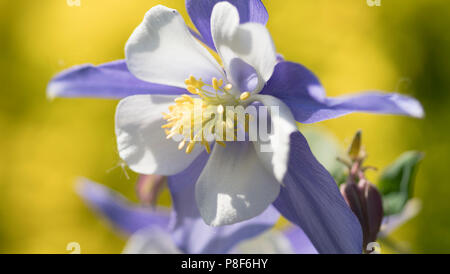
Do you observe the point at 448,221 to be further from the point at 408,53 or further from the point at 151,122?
the point at 151,122

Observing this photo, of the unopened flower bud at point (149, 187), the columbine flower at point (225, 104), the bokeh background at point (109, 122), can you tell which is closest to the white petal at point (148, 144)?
the columbine flower at point (225, 104)

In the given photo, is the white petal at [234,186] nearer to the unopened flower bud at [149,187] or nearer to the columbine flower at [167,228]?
the columbine flower at [167,228]

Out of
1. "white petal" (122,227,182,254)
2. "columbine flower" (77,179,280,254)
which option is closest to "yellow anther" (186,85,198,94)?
"columbine flower" (77,179,280,254)

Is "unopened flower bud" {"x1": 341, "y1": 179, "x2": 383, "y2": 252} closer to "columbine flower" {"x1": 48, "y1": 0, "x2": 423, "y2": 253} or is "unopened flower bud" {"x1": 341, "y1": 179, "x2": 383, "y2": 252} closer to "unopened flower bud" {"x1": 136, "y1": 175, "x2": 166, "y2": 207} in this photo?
"columbine flower" {"x1": 48, "y1": 0, "x2": 423, "y2": 253}

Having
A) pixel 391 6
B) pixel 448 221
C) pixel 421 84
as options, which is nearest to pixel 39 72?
pixel 391 6

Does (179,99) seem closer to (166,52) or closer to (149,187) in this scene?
(166,52)

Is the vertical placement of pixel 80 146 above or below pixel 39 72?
below
